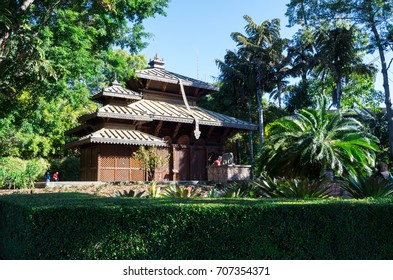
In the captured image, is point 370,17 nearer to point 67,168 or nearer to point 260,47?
point 260,47

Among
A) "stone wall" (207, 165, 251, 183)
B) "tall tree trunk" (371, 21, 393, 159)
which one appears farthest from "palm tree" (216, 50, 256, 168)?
"stone wall" (207, 165, 251, 183)

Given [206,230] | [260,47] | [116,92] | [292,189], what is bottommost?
[206,230]

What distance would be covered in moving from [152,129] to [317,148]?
37.3 feet

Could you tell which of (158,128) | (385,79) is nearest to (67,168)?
(158,128)

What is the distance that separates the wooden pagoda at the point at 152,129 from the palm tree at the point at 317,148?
7627 mm

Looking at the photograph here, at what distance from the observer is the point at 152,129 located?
23219 millimetres

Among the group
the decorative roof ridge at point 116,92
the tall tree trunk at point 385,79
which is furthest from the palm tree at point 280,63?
the decorative roof ridge at point 116,92

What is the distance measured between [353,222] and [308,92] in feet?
106

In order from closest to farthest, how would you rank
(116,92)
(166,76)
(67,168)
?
(116,92), (166,76), (67,168)

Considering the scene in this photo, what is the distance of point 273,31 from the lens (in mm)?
37031

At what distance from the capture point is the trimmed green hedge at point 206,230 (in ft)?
16.5

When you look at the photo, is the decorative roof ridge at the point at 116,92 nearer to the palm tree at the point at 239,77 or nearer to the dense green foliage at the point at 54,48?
the dense green foliage at the point at 54,48

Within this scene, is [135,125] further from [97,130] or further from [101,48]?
[101,48]

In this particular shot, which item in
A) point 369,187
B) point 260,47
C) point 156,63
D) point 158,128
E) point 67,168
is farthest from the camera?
point 260,47
